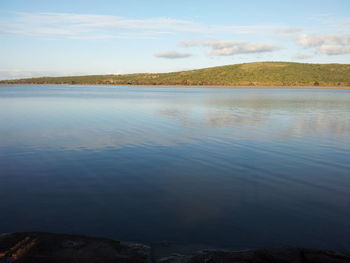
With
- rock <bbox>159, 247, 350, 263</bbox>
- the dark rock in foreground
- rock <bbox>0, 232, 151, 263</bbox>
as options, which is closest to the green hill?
rock <bbox>159, 247, 350, 263</bbox>

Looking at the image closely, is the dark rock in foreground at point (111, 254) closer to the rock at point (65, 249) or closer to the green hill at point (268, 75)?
the rock at point (65, 249)

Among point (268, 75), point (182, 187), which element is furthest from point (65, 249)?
point (268, 75)

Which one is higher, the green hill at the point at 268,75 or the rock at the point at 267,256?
the green hill at the point at 268,75

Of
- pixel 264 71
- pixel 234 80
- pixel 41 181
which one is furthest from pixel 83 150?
pixel 264 71

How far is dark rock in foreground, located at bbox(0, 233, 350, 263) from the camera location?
5527 mm

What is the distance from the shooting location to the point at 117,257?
5.69 m

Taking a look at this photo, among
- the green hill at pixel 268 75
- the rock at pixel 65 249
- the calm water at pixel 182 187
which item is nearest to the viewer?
the rock at pixel 65 249

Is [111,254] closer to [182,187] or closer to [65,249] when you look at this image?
[65,249]

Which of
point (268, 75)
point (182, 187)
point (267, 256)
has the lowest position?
point (182, 187)

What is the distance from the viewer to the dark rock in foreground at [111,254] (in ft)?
18.1

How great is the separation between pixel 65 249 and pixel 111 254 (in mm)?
848

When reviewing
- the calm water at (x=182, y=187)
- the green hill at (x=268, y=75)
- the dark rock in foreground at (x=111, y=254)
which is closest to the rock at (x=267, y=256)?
the dark rock in foreground at (x=111, y=254)

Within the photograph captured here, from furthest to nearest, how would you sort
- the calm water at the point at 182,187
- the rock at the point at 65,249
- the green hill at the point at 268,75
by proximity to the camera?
the green hill at the point at 268,75 → the calm water at the point at 182,187 → the rock at the point at 65,249

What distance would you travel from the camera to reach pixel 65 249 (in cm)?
584
